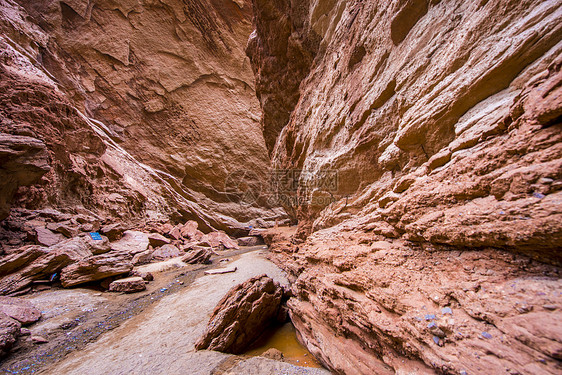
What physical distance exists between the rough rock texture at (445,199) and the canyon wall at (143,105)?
31.7 feet

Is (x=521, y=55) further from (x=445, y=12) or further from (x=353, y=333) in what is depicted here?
(x=353, y=333)

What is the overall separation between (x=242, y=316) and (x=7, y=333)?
3087mm

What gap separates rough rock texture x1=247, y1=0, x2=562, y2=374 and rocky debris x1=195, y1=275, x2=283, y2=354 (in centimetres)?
47

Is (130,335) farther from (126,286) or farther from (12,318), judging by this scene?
(126,286)

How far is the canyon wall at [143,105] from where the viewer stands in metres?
7.16

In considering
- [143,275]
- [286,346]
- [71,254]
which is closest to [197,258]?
[143,275]

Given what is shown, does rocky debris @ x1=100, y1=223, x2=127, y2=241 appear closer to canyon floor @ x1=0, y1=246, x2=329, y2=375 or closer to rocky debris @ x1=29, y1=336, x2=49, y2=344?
canyon floor @ x1=0, y1=246, x2=329, y2=375

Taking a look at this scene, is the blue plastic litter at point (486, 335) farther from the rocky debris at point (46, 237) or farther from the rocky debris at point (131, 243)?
the rocky debris at point (46, 237)

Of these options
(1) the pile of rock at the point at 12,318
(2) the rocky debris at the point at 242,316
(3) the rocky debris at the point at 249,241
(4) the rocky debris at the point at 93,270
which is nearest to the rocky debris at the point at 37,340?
(1) the pile of rock at the point at 12,318

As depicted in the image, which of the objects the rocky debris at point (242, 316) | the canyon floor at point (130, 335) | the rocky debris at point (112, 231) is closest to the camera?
the canyon floor at point (130, 335)

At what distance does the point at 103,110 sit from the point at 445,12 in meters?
17.8

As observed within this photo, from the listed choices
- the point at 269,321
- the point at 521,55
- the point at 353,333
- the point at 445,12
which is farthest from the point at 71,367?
the point at 445,12

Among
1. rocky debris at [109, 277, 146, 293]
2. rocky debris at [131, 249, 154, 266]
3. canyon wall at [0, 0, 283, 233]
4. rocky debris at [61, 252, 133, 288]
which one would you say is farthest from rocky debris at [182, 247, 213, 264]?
canyon wall at [0, 0, 283, 233]

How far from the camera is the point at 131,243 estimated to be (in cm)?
673
